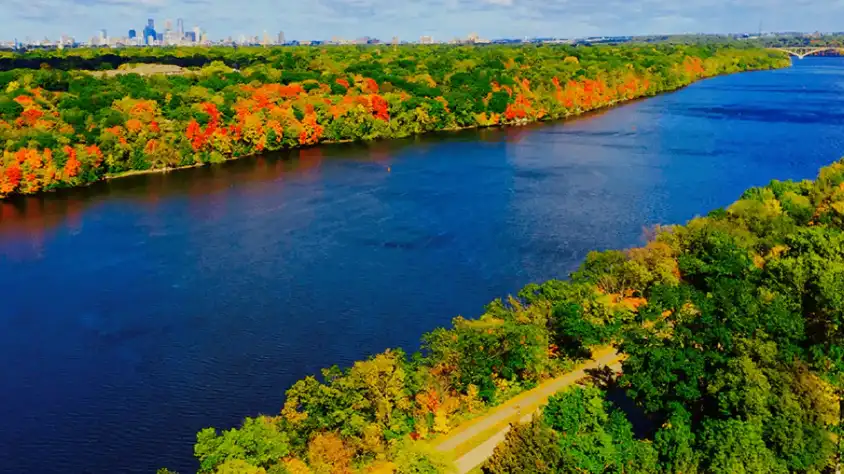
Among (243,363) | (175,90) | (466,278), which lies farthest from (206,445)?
(175,90)

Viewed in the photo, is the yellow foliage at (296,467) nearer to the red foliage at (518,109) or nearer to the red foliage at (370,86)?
the red foliage at (370,86)

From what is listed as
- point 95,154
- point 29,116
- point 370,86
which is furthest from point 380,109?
point 29,116

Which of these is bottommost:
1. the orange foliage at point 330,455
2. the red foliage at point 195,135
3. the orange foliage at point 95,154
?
the orange foliage at point 330,455

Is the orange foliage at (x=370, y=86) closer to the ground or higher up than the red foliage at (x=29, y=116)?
higher up

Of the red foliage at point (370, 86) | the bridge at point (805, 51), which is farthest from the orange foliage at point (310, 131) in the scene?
the bridge at point (805, 51)

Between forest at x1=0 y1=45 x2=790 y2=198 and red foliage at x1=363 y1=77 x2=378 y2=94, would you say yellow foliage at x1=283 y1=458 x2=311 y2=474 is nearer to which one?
forest at x1=0 y1=45 x2=790 y2=198

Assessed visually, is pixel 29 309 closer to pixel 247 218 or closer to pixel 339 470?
pixel 247 218

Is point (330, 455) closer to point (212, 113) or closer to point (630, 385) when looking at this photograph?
point (630, 385)
